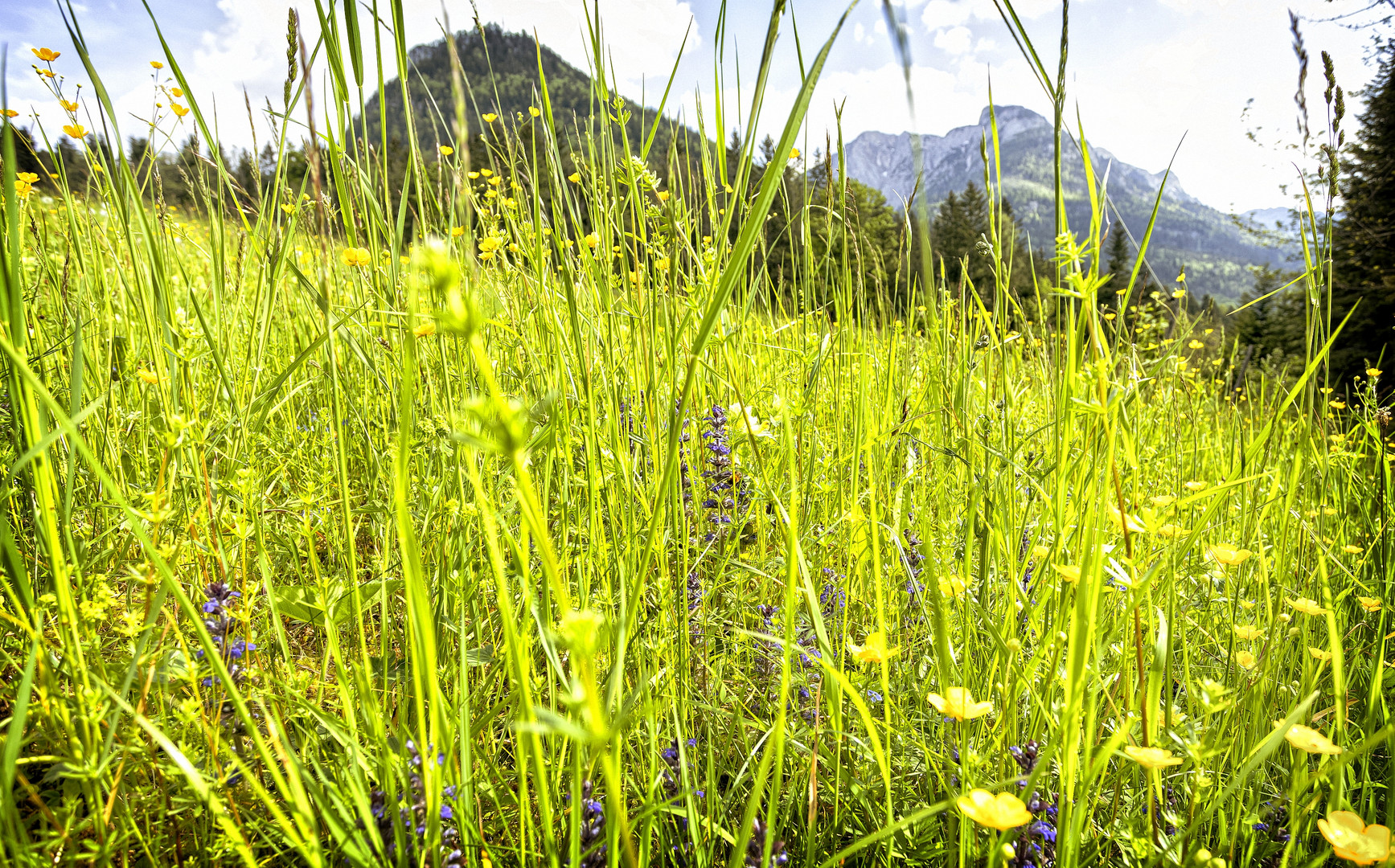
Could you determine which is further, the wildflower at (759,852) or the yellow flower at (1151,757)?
the wildflower at (759,852)

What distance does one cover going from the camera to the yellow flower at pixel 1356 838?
1.73 feet

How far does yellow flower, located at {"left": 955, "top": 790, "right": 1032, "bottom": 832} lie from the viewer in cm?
50

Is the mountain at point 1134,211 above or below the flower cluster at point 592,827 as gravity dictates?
above

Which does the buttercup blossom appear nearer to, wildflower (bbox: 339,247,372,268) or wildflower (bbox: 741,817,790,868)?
wildflower (bbox: 741,817,790,868)

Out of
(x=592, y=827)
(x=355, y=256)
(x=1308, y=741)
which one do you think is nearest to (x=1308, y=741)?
(x=1308, y=741)

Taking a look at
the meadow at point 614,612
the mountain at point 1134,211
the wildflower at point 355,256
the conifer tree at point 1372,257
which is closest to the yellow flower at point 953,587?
the meadow at point 614,612

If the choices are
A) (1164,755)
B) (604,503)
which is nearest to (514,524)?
(604,503)

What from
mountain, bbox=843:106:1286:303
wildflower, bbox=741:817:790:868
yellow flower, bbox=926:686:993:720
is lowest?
wildflower, bbox=741:817:790:868

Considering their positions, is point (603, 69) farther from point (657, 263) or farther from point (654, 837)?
point (654, 837)

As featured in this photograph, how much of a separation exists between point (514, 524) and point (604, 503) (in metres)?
0.16

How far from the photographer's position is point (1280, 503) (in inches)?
53.7

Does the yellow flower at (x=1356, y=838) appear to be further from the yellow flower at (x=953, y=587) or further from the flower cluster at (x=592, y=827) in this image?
the flower cluster at (x=592, y=827)

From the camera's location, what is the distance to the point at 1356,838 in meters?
0.56

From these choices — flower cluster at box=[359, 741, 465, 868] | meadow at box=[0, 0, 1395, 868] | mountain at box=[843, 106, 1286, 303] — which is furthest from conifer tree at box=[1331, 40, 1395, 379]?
mountain at box=[843, 106, 1286, 303]
